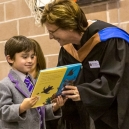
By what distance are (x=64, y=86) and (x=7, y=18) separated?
3.73ft

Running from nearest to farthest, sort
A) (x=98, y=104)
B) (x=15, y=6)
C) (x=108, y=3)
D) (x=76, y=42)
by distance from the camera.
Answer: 1. (x=98, y=104)
2. (x=76, y=42)
3. (x=108, y=3)
4. (x=15, y=6)

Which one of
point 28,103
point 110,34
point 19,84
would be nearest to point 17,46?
point 19,84

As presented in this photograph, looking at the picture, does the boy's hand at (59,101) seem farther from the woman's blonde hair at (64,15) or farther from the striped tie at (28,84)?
the woman's blonde hair at (64,15)

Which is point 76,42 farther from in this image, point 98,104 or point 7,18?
point 7,18

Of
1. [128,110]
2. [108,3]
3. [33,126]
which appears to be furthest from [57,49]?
[128,110]

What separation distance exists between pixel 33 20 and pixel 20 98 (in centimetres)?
85

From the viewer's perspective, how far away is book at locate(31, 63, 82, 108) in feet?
3.96

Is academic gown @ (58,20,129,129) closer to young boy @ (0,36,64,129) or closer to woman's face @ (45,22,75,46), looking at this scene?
woman's face @ (45,22,75,46)

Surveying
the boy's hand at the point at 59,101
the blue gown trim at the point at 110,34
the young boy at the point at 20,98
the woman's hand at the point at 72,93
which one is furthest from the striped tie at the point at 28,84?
the blue gown trim at the point at 110,34

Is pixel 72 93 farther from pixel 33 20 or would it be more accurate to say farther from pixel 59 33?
pixel 33 20

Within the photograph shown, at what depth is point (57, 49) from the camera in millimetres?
2053

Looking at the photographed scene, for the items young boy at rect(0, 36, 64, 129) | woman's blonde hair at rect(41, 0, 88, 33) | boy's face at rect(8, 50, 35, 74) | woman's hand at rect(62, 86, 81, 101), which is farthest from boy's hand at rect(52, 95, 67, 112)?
woman's blonde hair at rect(41, 0, 88, 33)

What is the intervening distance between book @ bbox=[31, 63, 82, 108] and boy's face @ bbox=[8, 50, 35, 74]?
250mm

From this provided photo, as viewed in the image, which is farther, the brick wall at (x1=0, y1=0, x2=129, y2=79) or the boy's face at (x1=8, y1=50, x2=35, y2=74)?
the brick wall at (x1=0, y1=0, x2=129, y2=79)
